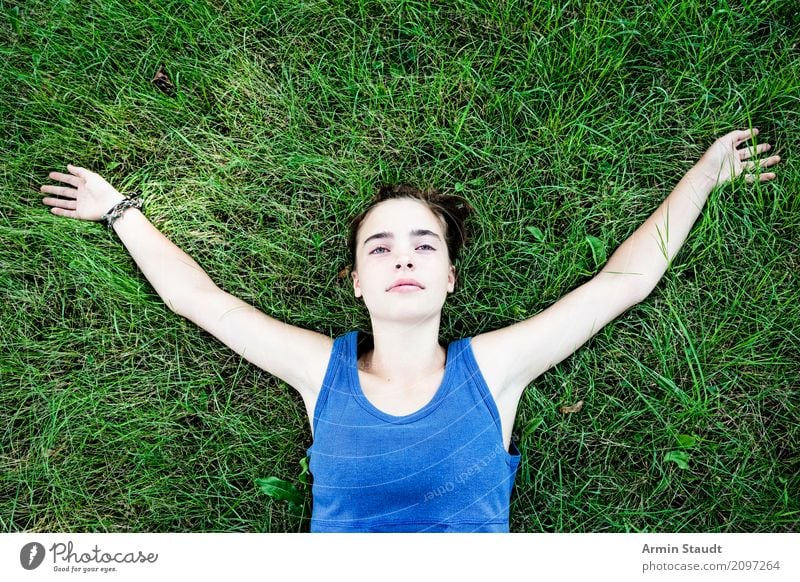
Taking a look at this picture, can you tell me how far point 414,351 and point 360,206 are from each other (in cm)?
81

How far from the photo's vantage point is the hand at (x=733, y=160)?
2.62m

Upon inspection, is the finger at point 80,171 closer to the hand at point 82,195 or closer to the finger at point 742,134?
the hand at point 82,195

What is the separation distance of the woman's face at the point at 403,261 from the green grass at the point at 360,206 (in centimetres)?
34

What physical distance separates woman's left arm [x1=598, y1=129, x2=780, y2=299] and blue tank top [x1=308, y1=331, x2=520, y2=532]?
849 mm

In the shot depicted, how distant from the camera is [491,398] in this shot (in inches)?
90.7

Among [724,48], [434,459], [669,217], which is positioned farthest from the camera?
[724,48]

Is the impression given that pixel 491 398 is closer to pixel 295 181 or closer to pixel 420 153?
pixel 420 153

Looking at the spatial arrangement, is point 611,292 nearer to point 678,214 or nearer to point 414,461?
point 678,214

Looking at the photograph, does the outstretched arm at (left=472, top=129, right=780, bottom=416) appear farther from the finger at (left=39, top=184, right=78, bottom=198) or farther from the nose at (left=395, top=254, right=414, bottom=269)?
the finger at (left=39, top=184, right=78, bottom=198)

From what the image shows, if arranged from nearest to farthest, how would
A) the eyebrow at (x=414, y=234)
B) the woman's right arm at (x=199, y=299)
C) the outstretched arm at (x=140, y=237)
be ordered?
the eyebrow at (x=414, y=234)
the woman's right arm at (x=199, y=299)
the outstretched arm at (x=140, y=237)

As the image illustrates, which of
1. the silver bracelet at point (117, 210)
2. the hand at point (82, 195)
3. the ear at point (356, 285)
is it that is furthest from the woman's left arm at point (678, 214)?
the hand at point (82, 195)

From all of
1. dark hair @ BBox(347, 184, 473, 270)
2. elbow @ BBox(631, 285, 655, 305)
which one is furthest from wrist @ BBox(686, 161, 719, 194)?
dark hair @ BBox(347, 184, 473, 270)
